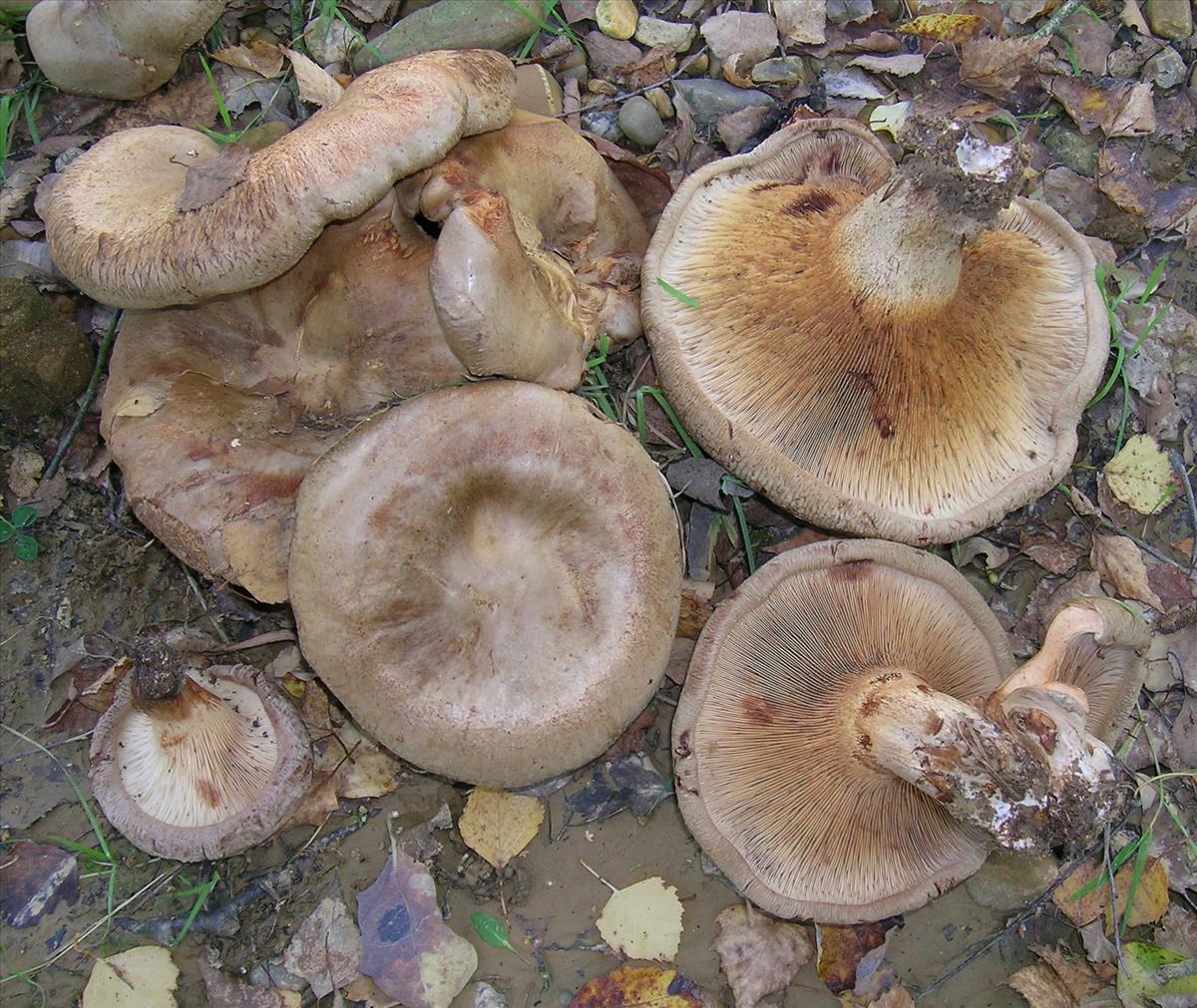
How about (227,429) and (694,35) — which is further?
(694,35)

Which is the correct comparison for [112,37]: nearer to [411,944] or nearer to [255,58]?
[255,58]

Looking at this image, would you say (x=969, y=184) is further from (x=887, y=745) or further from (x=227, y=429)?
(x=227, y=429)

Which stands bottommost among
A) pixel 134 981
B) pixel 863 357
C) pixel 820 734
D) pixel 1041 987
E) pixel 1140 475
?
pixel 1041 987

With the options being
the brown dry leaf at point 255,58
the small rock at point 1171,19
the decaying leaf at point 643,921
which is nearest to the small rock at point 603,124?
the brown dry leaf at point 255,58

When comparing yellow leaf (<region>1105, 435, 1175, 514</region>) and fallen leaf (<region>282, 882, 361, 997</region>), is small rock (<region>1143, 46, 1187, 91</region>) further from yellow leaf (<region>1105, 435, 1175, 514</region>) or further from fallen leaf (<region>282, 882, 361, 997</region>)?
fallen leaf (<region>282, 882, 361, 997</region>)

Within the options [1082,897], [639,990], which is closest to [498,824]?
[639,990]

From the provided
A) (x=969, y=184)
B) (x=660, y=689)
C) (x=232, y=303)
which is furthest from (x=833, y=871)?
(x=232, y=303)
